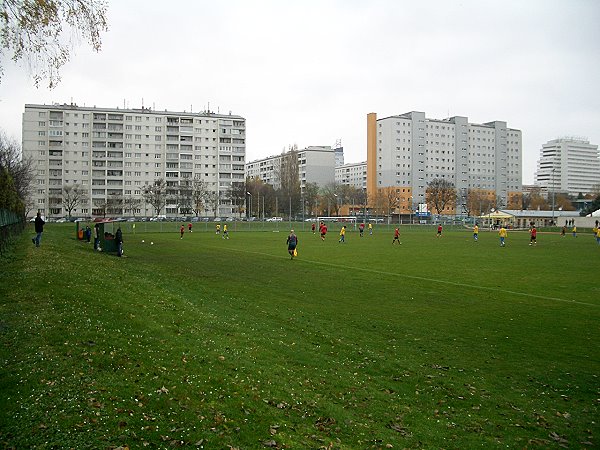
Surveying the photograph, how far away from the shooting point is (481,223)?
4552 inches

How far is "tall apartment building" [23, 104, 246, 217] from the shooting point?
11919 cm

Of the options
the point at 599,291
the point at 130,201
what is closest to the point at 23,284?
the point at 599,291

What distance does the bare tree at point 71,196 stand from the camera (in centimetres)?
11169

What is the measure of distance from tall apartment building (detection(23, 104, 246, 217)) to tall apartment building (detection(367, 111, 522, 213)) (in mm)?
41176

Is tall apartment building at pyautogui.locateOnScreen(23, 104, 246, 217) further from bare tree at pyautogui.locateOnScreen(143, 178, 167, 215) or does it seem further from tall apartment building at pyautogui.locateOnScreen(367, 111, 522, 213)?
tall apartment building at pyautogui.locateOnScreen(367, 111, 522, 213)

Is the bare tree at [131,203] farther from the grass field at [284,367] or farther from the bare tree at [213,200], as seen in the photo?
the grass field at [284,367]

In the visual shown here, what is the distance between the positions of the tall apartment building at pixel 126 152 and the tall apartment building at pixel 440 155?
4118cm

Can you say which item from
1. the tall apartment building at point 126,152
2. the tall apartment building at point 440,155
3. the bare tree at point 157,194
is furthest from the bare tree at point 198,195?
the tall apartment building at point 440,155

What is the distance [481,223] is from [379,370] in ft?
371

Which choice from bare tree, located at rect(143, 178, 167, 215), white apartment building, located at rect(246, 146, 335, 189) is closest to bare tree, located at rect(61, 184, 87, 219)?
bare tree, located at rect(143, 178, 167, 215)

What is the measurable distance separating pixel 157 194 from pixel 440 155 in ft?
282

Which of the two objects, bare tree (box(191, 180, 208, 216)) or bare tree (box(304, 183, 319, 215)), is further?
bare tree (box(304, 183, 319, 215))

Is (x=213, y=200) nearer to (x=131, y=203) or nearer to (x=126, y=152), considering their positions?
(x=131, y=203)

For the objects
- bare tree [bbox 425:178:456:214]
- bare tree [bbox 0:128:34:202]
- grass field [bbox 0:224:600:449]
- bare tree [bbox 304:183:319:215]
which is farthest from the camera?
bare tree [bbox 304:183:319:215]
